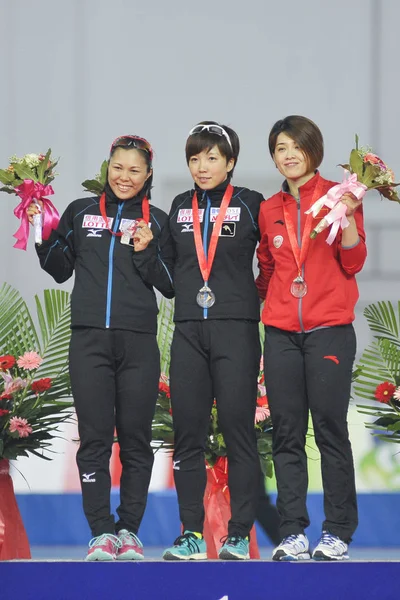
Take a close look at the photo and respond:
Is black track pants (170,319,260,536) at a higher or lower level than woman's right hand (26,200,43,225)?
lower

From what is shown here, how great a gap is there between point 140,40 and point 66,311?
6.02 feet

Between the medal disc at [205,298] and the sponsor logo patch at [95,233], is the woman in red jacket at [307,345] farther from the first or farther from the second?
the sponsor logo patch at [95,233]

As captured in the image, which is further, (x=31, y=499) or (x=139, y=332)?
(x=31, y=499)

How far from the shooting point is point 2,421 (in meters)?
4.30

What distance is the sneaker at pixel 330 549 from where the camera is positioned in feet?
10.5

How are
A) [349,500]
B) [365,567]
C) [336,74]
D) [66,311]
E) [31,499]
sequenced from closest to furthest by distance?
[365,567], [349,500], [66,311], [31,499], [336,74]

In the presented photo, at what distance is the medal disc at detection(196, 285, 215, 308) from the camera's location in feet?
11.5

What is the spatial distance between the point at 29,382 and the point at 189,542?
121 centimetres

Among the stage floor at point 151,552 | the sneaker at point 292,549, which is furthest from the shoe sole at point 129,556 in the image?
the stage floor at point 151,552

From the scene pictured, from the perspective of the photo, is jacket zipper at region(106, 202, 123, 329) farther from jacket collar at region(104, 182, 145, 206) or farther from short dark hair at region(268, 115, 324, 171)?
short dark hair at region(268, 115, 324, 171)

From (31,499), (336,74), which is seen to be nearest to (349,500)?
(31,499)

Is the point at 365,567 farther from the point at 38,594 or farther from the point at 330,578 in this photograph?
the point at 38,594

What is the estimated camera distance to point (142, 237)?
11.7 ft

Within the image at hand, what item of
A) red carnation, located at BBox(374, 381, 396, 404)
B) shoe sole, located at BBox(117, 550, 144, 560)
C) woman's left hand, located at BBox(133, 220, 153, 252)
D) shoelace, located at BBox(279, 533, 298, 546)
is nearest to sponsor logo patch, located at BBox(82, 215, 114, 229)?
woman's left hand, located at BBox(133, 220, 153, 252)
